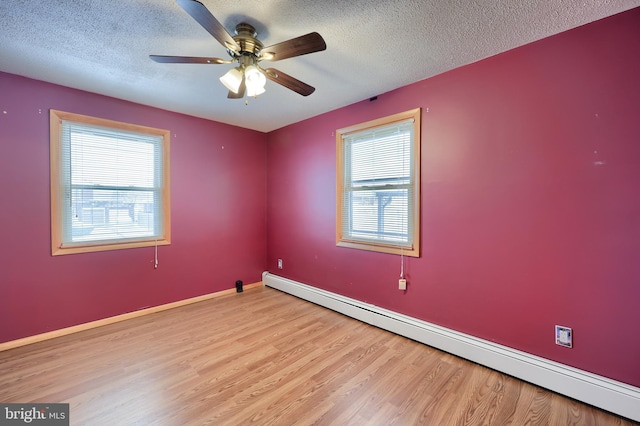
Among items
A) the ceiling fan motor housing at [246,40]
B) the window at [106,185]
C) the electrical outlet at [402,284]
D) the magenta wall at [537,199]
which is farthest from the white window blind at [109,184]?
the electrical outlet at [402,284]

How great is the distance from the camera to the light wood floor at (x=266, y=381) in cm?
156

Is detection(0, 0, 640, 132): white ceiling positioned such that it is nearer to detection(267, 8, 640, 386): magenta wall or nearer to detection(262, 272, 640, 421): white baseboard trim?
detection(267, 8, 640, 386): magenta wall

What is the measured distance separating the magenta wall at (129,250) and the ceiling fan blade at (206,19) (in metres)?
2.15

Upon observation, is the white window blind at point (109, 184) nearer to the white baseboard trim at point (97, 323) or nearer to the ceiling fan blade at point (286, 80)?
the white baseboard trim at point (97, 323)

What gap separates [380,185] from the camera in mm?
2812

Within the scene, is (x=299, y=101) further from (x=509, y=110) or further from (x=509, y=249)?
(x=509, y=249)

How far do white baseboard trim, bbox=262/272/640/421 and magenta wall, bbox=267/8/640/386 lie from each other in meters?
0.06

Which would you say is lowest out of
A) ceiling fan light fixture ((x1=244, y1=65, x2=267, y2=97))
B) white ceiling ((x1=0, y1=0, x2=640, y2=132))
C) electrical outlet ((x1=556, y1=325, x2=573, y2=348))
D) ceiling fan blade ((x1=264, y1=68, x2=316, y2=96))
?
electrical outlet ((x1=556, y1=325, x2=573, y2=348))

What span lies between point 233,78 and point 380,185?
1.75m

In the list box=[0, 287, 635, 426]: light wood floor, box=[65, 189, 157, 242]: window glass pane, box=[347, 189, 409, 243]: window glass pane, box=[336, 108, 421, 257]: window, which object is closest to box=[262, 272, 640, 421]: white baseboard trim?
box=[0, 287, 635, 426]: light wood floor

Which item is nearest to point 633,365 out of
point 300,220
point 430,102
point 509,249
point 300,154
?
point 509,249

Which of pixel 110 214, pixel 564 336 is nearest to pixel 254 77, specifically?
pixel 110 214

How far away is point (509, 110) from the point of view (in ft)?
6.43

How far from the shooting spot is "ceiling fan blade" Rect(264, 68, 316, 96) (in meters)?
1.74
